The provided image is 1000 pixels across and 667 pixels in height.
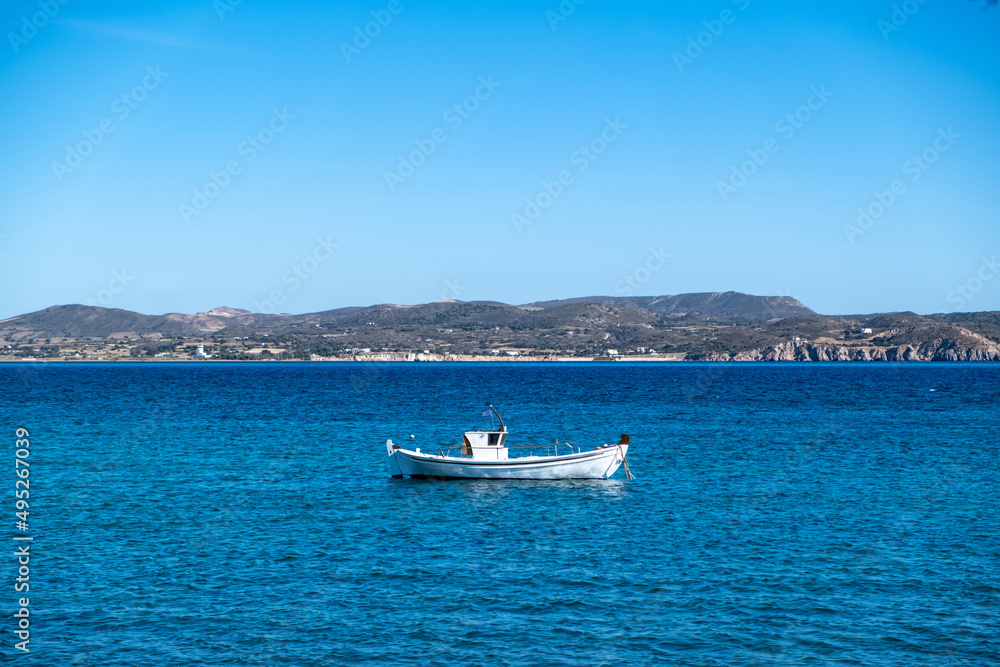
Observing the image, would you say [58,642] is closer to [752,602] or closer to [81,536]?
[81,536]

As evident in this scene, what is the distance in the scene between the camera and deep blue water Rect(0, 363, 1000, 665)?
2098 cm

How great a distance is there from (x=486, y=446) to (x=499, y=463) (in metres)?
1.41

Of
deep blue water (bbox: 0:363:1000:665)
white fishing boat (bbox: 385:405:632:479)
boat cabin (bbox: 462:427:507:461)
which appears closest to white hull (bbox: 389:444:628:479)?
white fishing boat (bbox: 385:405:632:479)

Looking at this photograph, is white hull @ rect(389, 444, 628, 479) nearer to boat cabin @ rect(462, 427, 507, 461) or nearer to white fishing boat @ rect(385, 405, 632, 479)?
white fishing boat @ rect(385, 405, 632, 479)

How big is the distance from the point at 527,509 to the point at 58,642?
20459 millimetres

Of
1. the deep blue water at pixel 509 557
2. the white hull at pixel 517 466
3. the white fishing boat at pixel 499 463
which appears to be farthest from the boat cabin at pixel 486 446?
the deep blue water at pixel 509 557

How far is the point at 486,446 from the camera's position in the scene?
4588 cm

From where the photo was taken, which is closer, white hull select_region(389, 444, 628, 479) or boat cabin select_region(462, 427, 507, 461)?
white hull select_region(389, 444, 628, 479)

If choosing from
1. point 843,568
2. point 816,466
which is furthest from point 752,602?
point 816,466

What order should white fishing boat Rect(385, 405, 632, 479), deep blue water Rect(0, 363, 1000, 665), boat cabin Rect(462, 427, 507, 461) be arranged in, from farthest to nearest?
boat cabin Rect(462, 427, 507, 461)
white fishing boat Rect(385, 405, 632, 479)
deep blue water Rect(0, 363, 1000, 665)

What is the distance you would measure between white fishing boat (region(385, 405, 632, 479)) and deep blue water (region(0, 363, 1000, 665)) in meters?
0.99

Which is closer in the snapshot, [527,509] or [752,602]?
[752,602]

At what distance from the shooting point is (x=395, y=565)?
90.5 feet

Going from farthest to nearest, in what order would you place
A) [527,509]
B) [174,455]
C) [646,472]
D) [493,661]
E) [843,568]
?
[174,455] → [646,472] → [527,509] → [843,568] → [493,661]
